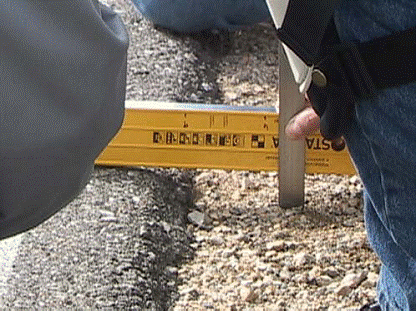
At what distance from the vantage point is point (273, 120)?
2.65 meters

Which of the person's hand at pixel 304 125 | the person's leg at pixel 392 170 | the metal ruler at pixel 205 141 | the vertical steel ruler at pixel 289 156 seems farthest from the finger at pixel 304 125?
the metal ruler at pixel 205 141

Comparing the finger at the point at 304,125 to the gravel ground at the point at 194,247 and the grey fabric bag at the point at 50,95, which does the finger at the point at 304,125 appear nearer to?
the grey fabric bag at the point at 50,95

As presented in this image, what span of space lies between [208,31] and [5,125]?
7.61 ft

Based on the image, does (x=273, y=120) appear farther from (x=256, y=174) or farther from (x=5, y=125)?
(x=5, y=125)

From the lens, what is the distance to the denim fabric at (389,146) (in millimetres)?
1220

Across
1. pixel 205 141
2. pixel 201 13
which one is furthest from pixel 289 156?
pixel 201 13

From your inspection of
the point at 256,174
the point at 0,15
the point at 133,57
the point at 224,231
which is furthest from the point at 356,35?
the point at 133,57

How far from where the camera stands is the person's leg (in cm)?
125

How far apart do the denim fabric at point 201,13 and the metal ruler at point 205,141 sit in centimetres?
67

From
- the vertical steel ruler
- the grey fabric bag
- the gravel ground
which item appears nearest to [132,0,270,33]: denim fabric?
the gravel ground

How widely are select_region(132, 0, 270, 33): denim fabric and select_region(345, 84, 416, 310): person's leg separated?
1938 mm

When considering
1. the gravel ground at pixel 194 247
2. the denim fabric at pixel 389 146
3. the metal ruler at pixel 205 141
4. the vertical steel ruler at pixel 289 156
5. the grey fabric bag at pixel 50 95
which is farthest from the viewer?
the metal ruler at pixel 205 141

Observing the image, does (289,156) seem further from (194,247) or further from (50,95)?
(50,95)

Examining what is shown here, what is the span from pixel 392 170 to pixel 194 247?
1280mm
